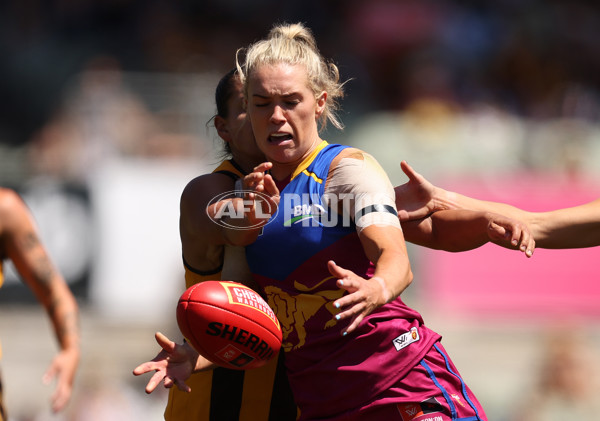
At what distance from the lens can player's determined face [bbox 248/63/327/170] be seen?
371cm

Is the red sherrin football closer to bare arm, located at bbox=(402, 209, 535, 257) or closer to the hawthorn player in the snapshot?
the hawthorn player

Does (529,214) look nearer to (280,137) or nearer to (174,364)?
(280,137)

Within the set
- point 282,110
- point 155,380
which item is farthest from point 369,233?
point 155,380

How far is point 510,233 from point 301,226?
89 cm

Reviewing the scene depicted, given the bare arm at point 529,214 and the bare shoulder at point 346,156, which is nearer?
the bare shoulder at point 346,156

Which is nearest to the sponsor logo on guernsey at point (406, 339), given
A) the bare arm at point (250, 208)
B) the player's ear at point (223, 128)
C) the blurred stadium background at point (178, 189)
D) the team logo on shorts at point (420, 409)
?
the team logo on shorts at point (420, 409)

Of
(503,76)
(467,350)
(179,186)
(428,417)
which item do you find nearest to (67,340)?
(428,417)

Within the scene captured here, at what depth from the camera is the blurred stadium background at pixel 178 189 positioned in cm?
977

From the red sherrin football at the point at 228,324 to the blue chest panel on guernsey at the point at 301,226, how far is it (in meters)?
0.19

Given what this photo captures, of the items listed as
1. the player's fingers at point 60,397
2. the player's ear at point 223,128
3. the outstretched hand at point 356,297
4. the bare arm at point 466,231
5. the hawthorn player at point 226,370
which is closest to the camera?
the outstretched hand at point 356,297

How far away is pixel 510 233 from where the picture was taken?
376 centimetres

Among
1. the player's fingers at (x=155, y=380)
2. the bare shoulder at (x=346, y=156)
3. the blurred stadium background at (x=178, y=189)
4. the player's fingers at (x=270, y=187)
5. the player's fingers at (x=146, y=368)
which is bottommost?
the blurred stadium background at (x=178, y=189)

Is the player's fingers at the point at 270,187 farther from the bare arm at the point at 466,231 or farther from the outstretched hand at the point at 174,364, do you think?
the bare arm at the point at 466,231

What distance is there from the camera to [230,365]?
12.3 ft
